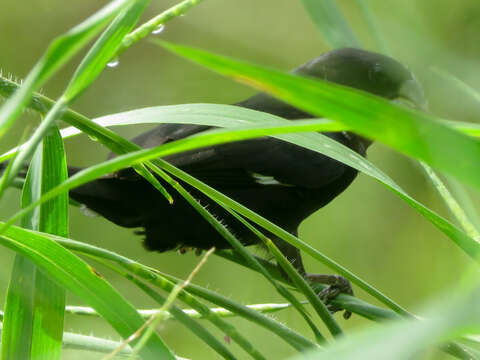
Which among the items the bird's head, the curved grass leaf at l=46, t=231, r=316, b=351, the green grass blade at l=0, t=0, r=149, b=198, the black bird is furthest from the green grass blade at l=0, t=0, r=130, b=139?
the bird's head

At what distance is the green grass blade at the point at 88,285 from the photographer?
0.71 m

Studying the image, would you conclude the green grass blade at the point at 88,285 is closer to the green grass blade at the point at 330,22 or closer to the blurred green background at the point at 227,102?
the green grass blade at the point at 330,22

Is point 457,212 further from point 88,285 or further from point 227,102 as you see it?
point 227,102

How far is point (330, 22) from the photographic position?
122 centimetres

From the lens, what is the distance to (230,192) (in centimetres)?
202

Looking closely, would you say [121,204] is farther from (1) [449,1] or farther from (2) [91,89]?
(2) [91,89]

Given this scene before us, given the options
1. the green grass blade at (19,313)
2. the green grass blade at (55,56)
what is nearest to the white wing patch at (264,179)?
the green grass blade at (19,313)

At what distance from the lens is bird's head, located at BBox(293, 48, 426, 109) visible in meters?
2.24

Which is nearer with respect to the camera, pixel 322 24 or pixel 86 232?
pixel 322 24

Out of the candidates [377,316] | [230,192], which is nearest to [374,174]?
[377,316]

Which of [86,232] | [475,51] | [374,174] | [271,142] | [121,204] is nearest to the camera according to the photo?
[374,174]

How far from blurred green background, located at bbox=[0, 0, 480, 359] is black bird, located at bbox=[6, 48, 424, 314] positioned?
1.00 meters

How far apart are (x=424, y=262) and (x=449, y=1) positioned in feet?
4.88

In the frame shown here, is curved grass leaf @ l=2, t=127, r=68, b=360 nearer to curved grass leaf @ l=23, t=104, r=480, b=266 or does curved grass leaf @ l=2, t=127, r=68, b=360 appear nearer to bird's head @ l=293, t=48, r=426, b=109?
curved grass leaf @ l=23, t=104, r=480, b=266
